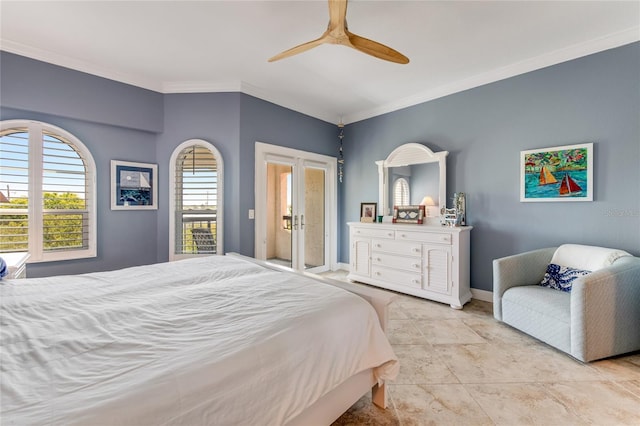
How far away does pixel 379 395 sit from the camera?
166 centimetres

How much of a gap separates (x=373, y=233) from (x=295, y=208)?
4.25ft

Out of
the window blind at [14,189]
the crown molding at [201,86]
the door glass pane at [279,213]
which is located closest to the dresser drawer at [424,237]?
the door glass pane at [279,213]

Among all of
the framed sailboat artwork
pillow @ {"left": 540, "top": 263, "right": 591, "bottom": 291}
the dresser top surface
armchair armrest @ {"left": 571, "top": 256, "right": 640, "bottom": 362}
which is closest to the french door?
the dresser top surface

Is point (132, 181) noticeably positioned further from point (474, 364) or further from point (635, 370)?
point (635, 370)

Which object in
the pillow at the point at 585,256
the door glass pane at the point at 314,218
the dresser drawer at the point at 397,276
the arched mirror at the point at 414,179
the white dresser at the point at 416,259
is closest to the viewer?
the pillow at the point at 585,256

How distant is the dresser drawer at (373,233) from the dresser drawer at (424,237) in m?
0.12

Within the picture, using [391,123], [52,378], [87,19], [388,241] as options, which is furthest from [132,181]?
[391,123]

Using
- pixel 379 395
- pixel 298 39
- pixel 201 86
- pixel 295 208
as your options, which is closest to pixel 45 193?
pixel 201 86

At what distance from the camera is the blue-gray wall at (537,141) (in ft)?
8.63

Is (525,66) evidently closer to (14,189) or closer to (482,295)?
(482,295)

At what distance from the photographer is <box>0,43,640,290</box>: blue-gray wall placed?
8.80 ft

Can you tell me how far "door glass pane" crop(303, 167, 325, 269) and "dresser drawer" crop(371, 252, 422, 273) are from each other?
1.20m

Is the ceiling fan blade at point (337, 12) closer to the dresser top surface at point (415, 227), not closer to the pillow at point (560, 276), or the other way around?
the dresser top surface at point (415, 227)

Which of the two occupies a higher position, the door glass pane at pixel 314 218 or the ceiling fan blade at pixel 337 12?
the ceiling fan blade at pixel 337 12
